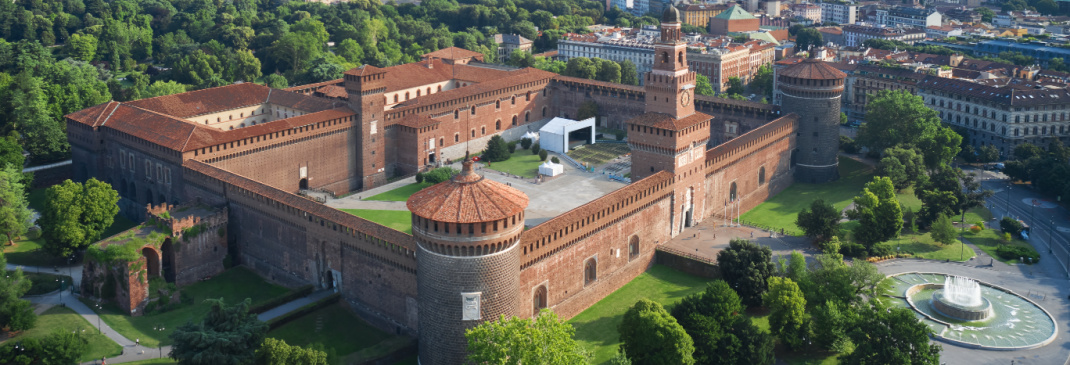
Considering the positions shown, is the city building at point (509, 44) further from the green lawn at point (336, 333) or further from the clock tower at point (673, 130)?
the green lawn at point (336, 333)

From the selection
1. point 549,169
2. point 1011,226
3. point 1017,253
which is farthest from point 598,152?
point 1017,253

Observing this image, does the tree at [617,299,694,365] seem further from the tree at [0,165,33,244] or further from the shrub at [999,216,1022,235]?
the tree at [0,165,33,244]

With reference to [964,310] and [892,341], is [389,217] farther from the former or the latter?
[964,310]

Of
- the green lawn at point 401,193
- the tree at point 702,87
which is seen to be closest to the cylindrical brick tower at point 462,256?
the green lawn at point 401,193

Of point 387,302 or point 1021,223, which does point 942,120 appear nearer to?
point 1021,223

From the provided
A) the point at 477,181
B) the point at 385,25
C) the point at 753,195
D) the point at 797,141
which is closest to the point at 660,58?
the point at 753,195

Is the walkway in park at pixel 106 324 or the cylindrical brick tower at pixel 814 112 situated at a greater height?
the cylindrical brick tower at pixel 814 112
